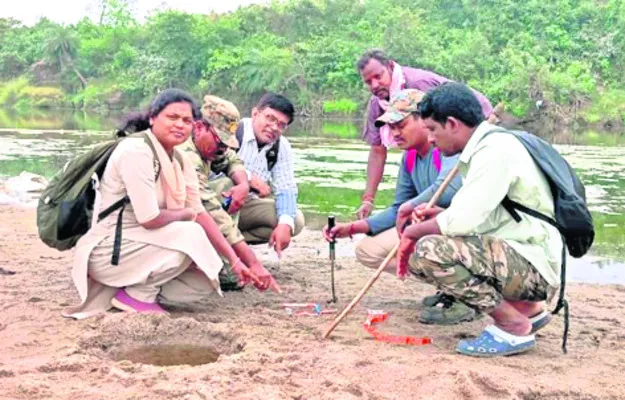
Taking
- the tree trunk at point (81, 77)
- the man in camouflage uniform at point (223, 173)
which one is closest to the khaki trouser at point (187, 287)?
the man in camouflage uniform at point (223, 173)

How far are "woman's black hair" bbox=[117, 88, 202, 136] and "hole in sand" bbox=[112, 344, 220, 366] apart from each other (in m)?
1.25

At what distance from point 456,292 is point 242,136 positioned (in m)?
2.17

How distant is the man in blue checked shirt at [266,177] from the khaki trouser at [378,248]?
1.88 ft

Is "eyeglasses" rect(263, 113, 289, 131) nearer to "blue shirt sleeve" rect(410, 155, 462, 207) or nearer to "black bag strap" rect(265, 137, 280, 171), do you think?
"black bag strap" rect(265, 137, 280, 171)

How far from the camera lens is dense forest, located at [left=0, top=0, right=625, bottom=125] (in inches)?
1445

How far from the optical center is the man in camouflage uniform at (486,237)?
3.47 m

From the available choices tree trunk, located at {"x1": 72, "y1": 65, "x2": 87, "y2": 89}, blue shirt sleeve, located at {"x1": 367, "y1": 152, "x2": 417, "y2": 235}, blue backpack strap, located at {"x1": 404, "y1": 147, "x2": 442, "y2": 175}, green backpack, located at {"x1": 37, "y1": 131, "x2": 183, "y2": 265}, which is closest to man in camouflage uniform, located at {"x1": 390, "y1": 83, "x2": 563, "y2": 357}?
blue backpack strap, located at {"x1": 404, "y1": 147, "x2": 442, "y2": 175}

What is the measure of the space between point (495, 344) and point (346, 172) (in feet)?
31.8

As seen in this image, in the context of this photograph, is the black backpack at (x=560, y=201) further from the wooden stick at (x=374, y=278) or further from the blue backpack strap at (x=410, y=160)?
the blue backpack strap at (x=410, y=160)

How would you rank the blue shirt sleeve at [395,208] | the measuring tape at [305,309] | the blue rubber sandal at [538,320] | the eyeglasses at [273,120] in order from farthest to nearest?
the eyeglasses at [273,120] < the blue shirt sleeve at [395,208] < the measuring tape at [305,309] < the blue rubber sandal at [538,320]

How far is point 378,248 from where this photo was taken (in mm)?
4695

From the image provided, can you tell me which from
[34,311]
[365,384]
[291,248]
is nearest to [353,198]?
[291,248]

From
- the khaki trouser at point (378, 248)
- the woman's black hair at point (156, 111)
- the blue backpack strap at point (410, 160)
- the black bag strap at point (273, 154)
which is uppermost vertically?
the woman's black hair at point (156, 111)

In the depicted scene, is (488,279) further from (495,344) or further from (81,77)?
(81,77)
